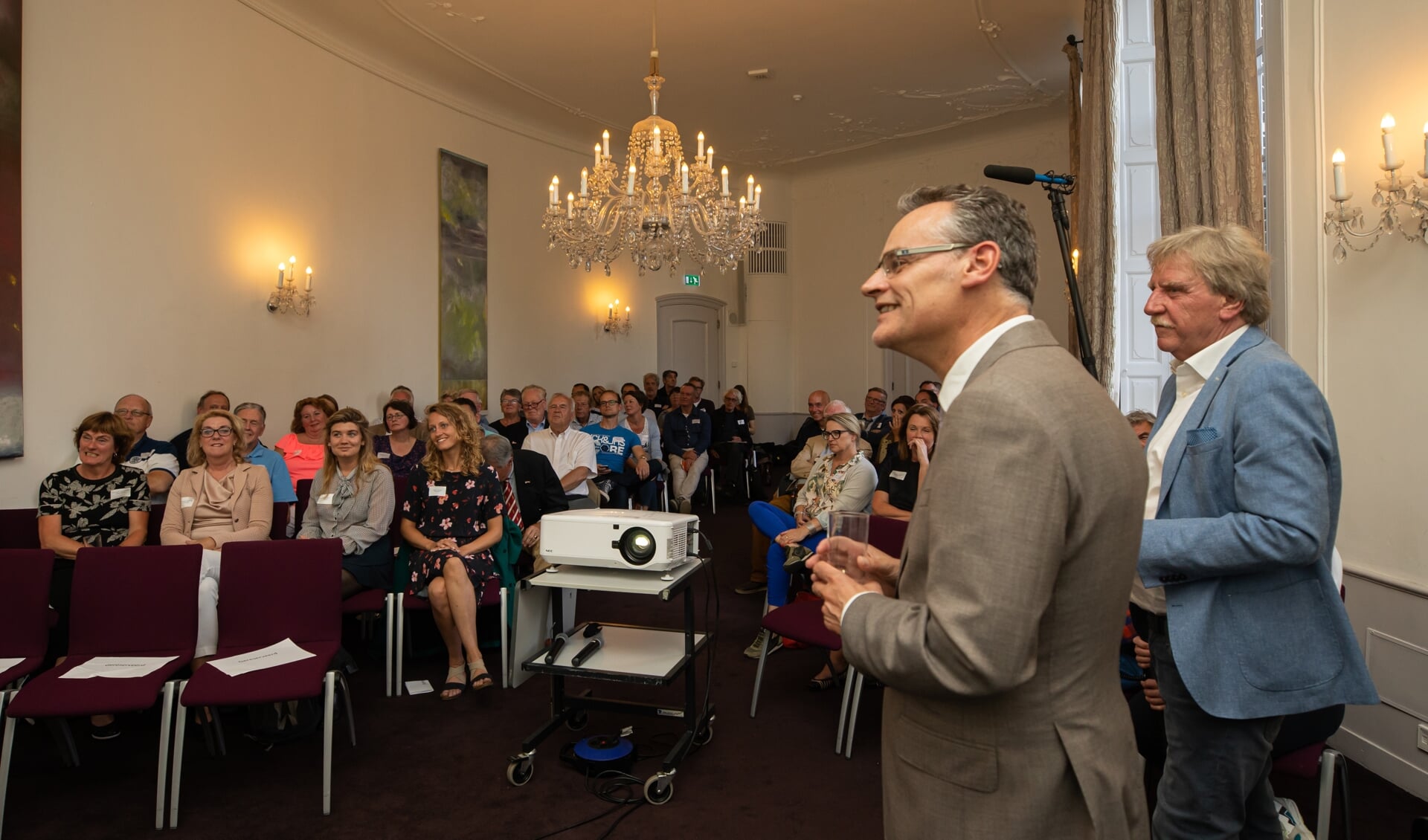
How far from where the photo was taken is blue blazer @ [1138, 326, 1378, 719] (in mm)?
1521

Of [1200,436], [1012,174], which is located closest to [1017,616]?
[1200,436]

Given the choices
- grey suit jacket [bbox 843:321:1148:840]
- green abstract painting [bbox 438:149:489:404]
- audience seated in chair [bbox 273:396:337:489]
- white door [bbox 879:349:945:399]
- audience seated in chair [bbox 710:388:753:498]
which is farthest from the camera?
white door [bbox 879:349:945:399]

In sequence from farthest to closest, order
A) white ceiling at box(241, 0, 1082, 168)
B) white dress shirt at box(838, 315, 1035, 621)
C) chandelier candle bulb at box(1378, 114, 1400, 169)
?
white ceiling at box(241, 0, 1082, 168), chandelier candle bulb at box(1378, 114, 1400, 169), white dress shirt at box(838, 315, 1035, 621)

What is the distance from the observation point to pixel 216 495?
4.14m

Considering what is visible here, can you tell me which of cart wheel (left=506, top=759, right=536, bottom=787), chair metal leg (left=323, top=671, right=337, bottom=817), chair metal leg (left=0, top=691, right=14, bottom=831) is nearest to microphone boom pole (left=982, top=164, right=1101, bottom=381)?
cart wheel (left=506, top=759, right=536, bottom=787)

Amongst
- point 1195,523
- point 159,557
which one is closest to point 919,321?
point 1195,523

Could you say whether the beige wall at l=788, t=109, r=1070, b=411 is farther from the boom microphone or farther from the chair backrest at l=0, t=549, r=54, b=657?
the chair backrest at l=0, t=549, r=54, b=657

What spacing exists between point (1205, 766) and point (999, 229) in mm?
1181

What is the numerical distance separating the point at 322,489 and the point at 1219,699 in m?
4.18

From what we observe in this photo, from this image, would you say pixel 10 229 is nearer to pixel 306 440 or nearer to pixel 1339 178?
pixel 306 440

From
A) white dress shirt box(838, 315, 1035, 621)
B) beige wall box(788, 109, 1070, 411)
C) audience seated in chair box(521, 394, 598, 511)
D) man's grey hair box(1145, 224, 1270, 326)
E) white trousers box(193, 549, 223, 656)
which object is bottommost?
white trousers box(193, 549, 223, 656)

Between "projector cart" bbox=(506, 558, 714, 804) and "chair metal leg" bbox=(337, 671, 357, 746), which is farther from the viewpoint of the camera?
"chair metal leg" bbox=(337, 671, 357, 746)

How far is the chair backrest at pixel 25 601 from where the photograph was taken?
3203 mm

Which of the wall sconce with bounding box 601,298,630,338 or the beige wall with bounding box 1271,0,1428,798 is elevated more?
the wall sconce with bounding box 601,298,630,338
